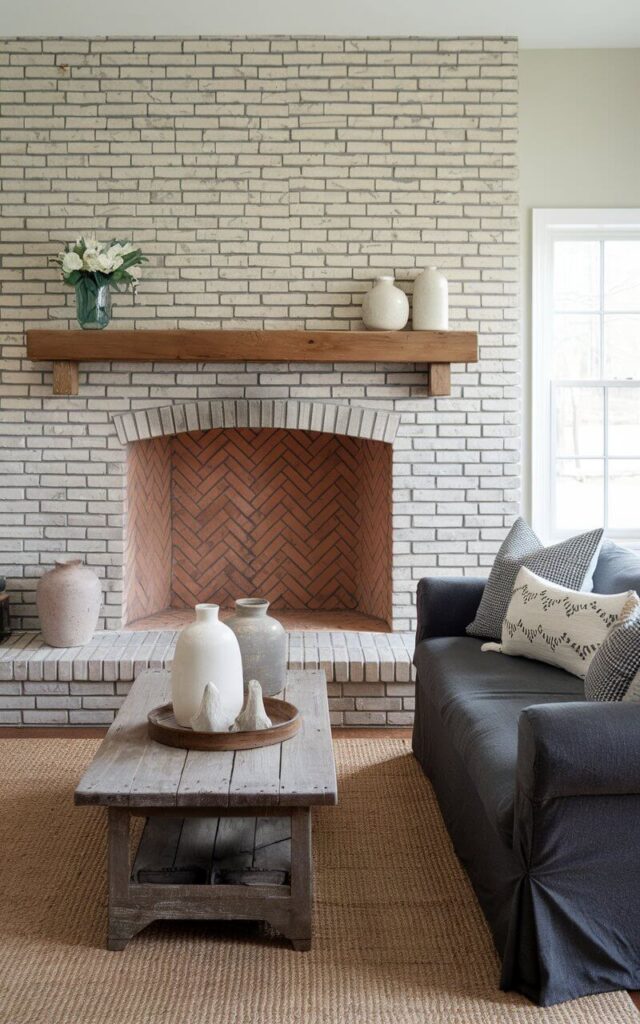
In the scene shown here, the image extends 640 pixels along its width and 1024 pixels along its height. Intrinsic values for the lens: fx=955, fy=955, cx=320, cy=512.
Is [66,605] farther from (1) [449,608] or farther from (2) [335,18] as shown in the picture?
(2) [335,18]

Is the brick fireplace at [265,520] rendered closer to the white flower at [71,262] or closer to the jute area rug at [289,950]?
the white flower at [71,262]

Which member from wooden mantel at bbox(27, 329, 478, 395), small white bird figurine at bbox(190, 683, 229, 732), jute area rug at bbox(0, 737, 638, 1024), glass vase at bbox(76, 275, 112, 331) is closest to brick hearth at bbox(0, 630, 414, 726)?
jute area rug at bbox(0, 737, 638, 1024)

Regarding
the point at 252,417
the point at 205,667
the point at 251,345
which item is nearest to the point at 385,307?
the point at 251,345

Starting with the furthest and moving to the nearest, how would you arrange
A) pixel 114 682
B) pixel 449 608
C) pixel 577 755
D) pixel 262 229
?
pixel 262 229, pixel 114 682, pixel 449 608, pixel 577 755

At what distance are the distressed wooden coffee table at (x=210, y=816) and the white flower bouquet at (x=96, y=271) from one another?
91.0 inches

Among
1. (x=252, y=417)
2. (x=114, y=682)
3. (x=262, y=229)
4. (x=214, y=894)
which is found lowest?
(x=214, y=894)

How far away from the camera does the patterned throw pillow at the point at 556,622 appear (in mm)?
2855

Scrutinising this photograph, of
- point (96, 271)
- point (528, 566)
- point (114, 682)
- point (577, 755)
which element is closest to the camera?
point (577, 755)

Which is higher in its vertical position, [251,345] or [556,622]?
[251,345]

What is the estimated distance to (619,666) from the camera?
230cm

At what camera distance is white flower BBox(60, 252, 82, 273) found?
161 inches

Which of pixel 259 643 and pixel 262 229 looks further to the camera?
pixel 262 229

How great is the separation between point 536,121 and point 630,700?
334 cm

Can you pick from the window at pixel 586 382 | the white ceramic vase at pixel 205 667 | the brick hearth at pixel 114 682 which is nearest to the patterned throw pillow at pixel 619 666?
the white ceramic vase at pixel 205 667
